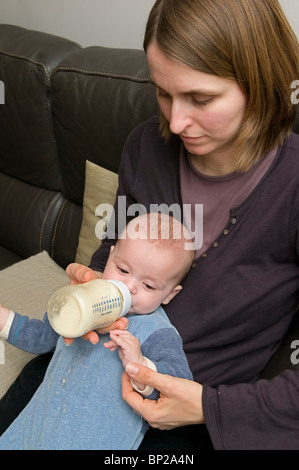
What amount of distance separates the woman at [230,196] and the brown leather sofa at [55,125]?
408 mm

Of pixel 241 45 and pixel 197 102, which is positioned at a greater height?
pixel 241 45

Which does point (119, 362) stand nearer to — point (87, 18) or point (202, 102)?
point (202, 102)

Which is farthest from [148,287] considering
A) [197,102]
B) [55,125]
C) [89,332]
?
[55,125]

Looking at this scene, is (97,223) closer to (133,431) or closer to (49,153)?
(49,153)

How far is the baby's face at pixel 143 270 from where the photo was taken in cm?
115

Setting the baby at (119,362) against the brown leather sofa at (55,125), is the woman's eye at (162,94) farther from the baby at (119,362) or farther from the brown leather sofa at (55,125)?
the brown leather sofa at (55,125)

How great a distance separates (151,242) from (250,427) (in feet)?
1.34

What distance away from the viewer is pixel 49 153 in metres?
2.04

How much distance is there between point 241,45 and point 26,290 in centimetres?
108

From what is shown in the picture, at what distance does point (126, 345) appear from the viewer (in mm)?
1036

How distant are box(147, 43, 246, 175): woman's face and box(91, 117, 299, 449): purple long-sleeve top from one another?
0.14m

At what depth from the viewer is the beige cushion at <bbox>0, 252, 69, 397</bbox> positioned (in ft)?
4.96
